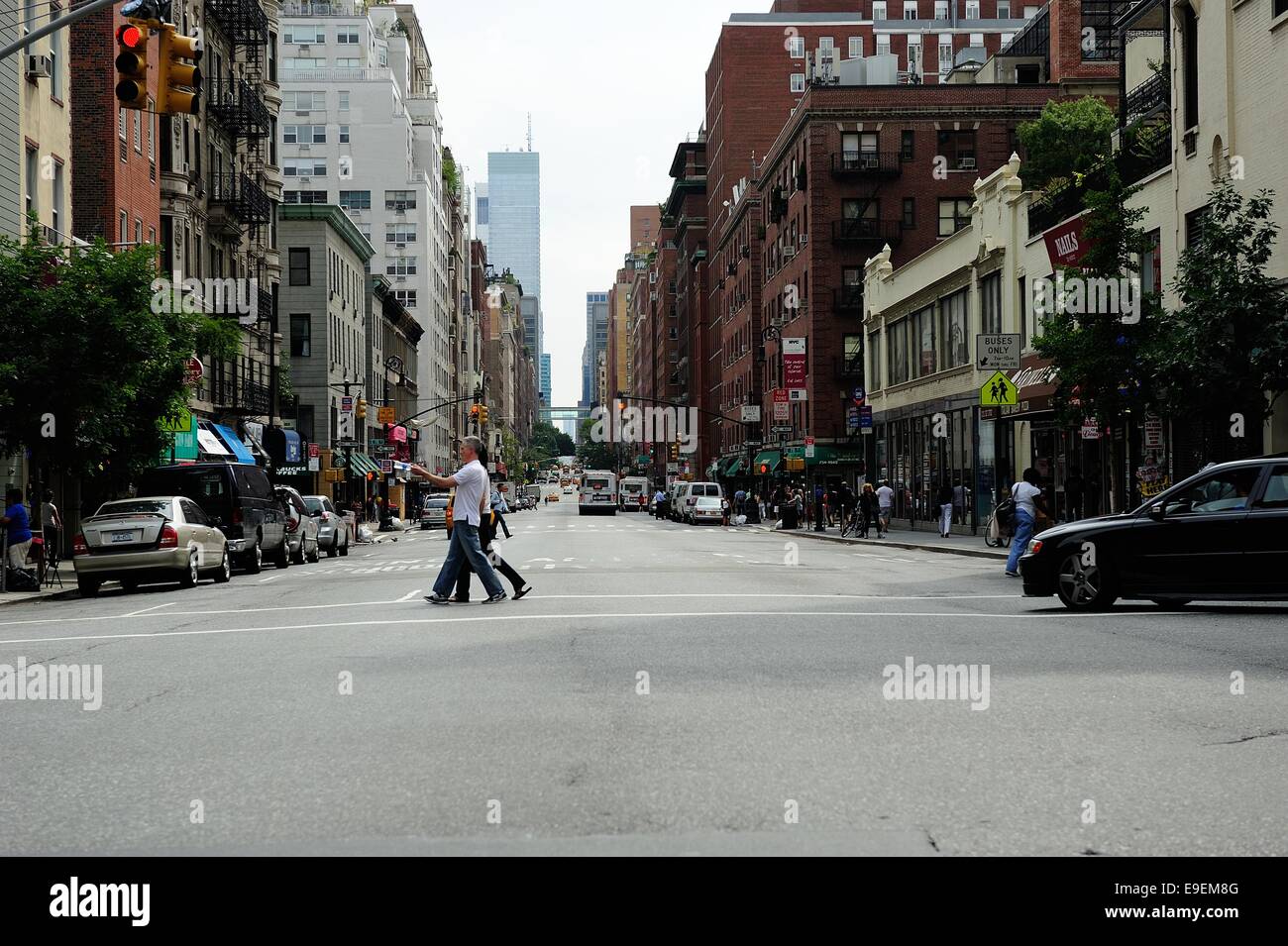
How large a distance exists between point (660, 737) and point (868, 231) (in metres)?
64.1

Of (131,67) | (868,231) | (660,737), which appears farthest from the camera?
(868,231)

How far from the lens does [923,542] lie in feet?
131

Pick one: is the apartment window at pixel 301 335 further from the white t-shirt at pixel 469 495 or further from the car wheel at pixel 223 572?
the white t-shirt at pixel 469 495

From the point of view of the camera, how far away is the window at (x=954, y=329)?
47.8 m

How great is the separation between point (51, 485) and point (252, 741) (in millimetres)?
31980

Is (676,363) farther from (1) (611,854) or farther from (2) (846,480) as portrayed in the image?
(1) (611,854)

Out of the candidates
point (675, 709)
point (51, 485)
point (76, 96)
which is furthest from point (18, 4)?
point (675, 709)

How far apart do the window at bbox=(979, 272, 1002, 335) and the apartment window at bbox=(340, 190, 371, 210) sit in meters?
72.8

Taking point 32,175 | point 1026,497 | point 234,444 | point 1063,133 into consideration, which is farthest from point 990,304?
point 32,175

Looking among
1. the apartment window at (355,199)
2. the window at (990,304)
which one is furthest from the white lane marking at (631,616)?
the apartment window at (355,199)

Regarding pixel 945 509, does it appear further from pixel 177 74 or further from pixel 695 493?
pixel 695 493

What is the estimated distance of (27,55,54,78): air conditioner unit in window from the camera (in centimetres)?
3269

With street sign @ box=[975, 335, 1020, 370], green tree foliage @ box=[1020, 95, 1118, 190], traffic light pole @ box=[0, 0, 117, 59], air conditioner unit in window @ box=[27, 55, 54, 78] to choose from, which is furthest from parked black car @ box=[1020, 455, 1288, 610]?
green tree foliage @ box=[1020, 95, 1118, 190]

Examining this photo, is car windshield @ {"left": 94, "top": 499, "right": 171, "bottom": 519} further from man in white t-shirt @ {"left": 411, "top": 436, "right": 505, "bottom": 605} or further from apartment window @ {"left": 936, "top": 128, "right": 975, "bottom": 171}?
apartment window @ {"left": 936, "top": 128, "right": 975, "bottom": 171}
